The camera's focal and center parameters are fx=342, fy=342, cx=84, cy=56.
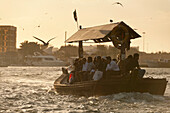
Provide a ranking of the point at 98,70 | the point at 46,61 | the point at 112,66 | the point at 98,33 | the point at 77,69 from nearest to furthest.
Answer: the point at 112,66
the point at 98,70
the point at 98,33
the point at 77,69
the point at 46,61

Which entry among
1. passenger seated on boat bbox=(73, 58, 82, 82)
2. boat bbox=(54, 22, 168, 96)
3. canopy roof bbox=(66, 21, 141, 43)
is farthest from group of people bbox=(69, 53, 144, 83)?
canopy roof bbox=(66, 21, 141, 43)

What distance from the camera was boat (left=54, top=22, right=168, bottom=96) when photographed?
620 inches

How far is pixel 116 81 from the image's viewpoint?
1566cm

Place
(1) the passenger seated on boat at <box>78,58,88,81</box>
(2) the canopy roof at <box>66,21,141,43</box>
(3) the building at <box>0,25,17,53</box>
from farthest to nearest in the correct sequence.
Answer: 1. (3) the building at <box>0,25,17,53</box>
2. (1) the passenger seated on boat at <box>78,58,88,81</box>
3. (2) the canopy roof at <box>66,21,141,43</box>

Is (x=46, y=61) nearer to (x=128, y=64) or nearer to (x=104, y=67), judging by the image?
(x=104, y=67)

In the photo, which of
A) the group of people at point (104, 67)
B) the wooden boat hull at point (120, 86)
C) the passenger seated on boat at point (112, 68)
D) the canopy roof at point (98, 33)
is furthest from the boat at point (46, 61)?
the passenger seated on boat at point (112, 68)

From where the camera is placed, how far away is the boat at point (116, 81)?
1574 cm

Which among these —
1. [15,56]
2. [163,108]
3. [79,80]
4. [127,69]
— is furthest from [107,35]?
[15,56]

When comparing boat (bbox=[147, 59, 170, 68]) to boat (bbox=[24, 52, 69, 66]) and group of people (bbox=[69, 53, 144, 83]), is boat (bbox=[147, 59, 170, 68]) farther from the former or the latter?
group of people (bbox=[69, 53, 144, 83])

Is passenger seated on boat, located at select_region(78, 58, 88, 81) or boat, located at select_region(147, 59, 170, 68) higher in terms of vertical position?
passenger seated on boat, located at select_region(78, 58, 88, 81)

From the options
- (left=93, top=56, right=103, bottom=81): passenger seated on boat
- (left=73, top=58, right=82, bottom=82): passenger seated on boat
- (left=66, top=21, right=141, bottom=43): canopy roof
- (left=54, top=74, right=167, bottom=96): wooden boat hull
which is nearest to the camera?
(left=54, top=74, right=167, bottom=96): wooden boat hull

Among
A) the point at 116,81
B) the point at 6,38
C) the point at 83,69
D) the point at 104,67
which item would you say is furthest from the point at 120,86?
the point at 6,38

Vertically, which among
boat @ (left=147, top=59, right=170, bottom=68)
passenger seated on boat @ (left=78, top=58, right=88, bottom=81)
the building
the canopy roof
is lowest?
boat @ (left=147, top=59, right=170, bottom=68)

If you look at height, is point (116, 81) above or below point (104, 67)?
below
